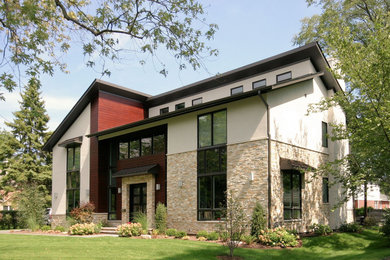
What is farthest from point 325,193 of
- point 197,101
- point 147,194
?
point 197,101

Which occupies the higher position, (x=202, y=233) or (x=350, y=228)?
(x=202, y=233)

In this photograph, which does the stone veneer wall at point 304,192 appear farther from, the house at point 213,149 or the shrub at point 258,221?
the shrub at point 258,221

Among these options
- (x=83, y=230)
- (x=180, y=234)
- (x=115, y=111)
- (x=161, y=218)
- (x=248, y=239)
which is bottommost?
(x=83, y=230)

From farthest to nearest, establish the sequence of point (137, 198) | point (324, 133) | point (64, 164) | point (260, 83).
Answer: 1. point (64, 164)
2. point (137, 198)
3. point (260, 83)
4. point (324, 133)

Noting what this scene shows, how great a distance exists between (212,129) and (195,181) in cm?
257

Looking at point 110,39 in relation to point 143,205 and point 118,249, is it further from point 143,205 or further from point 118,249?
point 143,205

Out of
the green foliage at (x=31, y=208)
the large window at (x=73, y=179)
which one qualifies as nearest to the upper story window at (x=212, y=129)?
the large window at (x=73, y=179)

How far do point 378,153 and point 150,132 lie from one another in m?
11.6

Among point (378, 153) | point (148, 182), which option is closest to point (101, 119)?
point (148, 182)

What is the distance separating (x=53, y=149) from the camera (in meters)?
28.0

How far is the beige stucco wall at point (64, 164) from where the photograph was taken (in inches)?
949

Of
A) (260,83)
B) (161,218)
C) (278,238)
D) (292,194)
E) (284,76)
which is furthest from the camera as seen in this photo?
(260,83)

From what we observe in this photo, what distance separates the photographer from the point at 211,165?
17.2 meters

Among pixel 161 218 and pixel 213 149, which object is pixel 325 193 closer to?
pixel 213 149
